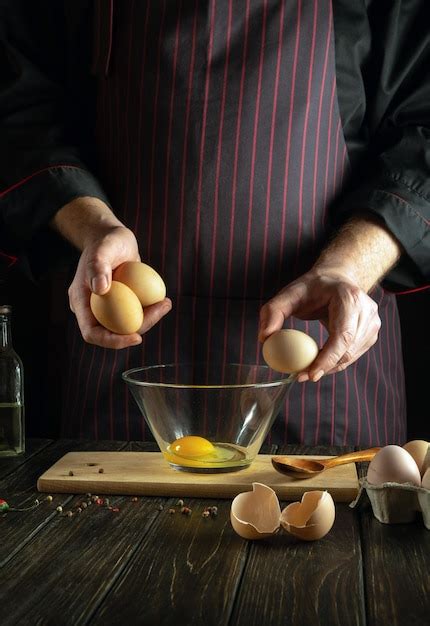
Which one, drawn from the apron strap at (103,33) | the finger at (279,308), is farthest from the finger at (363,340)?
the apron strap at (103,33)

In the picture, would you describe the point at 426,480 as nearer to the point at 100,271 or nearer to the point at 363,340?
the point at 363,340

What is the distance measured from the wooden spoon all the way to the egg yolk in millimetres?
107

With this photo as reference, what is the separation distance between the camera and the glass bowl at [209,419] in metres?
1.41

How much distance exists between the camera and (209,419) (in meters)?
1.44

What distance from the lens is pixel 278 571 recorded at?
1.03 meters

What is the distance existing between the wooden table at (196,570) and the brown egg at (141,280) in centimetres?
34

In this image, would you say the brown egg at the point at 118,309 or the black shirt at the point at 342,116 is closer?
the brown egg at the point at 118,309

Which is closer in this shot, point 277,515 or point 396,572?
point 396,572

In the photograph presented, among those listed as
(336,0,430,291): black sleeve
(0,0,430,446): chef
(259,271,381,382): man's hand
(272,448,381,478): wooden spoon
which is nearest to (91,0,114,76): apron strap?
(0,0,430,446): chef

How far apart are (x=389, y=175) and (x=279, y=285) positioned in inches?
11.1

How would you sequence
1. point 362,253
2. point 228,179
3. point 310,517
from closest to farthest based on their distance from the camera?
1. point 310,517
2. point 362,253
3. point 228,179

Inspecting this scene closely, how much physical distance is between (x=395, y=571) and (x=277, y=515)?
0.18 metres

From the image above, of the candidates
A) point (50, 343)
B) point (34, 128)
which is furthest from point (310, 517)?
point (50, 343)

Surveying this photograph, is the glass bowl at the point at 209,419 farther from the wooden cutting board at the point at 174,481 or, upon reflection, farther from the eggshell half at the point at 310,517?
the eggshell half at the point at 310,517
